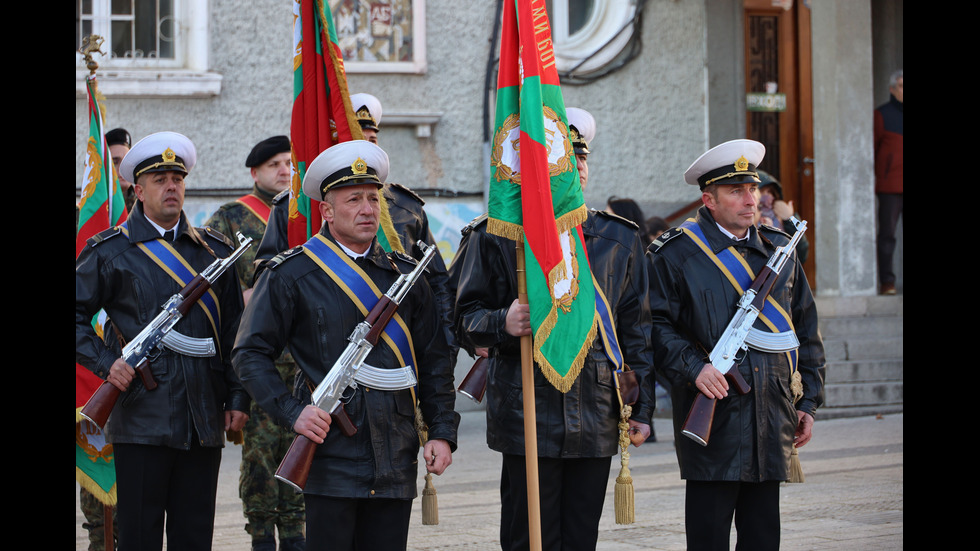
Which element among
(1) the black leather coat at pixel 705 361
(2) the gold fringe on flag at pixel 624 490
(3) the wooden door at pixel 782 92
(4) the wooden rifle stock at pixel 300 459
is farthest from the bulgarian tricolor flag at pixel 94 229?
(3) the wooden door at pixel 782 92

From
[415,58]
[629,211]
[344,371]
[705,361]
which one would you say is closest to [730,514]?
[705,361]

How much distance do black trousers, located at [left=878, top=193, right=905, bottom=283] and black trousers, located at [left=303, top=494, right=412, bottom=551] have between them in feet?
32.6

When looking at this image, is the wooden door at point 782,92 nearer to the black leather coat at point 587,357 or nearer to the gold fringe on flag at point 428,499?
the black leather coat at point 587,357

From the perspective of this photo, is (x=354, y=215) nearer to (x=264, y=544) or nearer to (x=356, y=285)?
Result: (x=356, y=285)

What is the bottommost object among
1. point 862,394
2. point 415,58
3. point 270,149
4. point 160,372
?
point 862,394

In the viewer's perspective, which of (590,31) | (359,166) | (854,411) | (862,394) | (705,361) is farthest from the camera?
(590,31)

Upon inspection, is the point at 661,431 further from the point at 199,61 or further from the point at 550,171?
the point at 550,171

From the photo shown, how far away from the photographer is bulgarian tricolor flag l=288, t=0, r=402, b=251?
5.89 metres

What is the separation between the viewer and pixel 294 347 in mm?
4816

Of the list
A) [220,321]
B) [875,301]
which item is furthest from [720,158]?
[875,301]

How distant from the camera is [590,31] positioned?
41.3 ft

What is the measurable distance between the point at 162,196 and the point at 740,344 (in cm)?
280

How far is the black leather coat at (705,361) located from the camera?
210 inches

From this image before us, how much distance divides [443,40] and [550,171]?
7.47 metres
